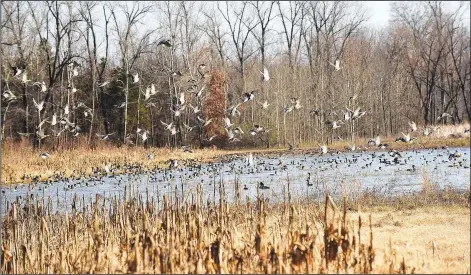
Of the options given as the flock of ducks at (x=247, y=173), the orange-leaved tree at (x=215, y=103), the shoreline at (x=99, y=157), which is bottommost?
the flock of ducks at (x=247, y=173)

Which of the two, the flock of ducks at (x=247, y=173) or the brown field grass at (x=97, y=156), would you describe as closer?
the flock of ducks at (x=247, y=173)

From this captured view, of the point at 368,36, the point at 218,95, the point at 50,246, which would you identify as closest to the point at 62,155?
the point at 218,95

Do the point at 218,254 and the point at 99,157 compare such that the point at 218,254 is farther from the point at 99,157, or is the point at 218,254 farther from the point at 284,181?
the point at 99,157

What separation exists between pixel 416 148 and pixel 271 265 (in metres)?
24.4

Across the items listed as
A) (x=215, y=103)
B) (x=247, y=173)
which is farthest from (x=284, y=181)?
(x=215, y=103)

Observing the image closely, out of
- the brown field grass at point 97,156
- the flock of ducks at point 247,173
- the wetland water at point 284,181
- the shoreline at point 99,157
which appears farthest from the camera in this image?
the brown field grass at point 97,156

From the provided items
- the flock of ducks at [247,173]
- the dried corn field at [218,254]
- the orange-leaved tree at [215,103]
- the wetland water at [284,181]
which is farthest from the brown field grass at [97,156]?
the dried corn field at [218,254]

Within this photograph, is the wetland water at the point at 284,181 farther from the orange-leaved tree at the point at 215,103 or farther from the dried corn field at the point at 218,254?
the orange-leaved tree at the point at 215,103

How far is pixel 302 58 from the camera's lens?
4331 centimetres

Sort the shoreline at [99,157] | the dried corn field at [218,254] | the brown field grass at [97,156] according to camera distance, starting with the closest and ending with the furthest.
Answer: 1. the dried corn field at [218,254]
2. the shoreline at [99,157]
3. the brown field grass at [97,156]

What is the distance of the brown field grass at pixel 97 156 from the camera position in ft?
71.6

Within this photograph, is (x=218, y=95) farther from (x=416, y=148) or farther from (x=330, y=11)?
(x=416, y=148)

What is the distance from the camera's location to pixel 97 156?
26094 mm

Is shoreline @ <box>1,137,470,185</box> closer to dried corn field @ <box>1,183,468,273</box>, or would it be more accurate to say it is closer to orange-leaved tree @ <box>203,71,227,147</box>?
orange-leaved tree @ <box>203,71,227,147</box>
